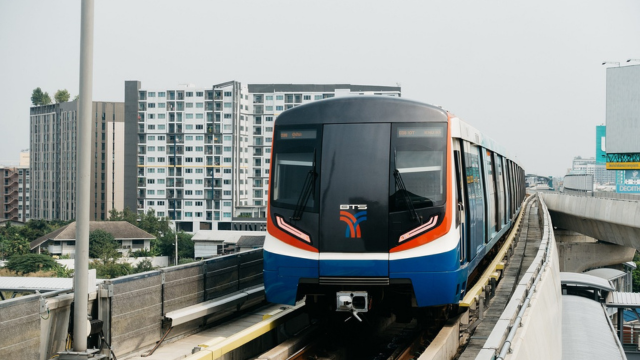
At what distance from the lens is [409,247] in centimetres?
868

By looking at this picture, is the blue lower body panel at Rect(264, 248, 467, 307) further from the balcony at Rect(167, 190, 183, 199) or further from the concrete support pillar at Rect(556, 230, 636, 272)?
the balcony at Rect(167, 190, 183, 199)

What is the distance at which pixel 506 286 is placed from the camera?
1566 centimetres

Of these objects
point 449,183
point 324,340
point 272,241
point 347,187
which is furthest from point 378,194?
point 324,340

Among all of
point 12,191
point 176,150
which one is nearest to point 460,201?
point 176,150

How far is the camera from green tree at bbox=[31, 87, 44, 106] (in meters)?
142

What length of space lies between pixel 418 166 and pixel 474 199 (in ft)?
7.80

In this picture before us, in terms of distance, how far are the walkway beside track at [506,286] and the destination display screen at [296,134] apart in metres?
3.48

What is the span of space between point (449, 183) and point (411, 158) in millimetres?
578

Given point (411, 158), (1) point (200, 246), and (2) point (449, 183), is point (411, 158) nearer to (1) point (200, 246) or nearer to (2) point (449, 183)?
(2) point (449, 183)

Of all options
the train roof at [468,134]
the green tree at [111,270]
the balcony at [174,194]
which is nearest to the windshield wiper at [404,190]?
the train roof at [468,134]

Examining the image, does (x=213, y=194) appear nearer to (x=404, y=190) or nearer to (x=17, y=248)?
(x=17, y=248)

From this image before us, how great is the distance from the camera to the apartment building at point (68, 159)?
414ft

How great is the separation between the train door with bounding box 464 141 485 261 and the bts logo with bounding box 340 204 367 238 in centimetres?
199

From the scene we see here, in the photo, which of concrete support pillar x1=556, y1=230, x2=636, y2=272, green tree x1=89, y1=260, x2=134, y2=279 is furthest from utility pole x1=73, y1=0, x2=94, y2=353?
green tree x1=89, y1=260, x2=134, y2=279
